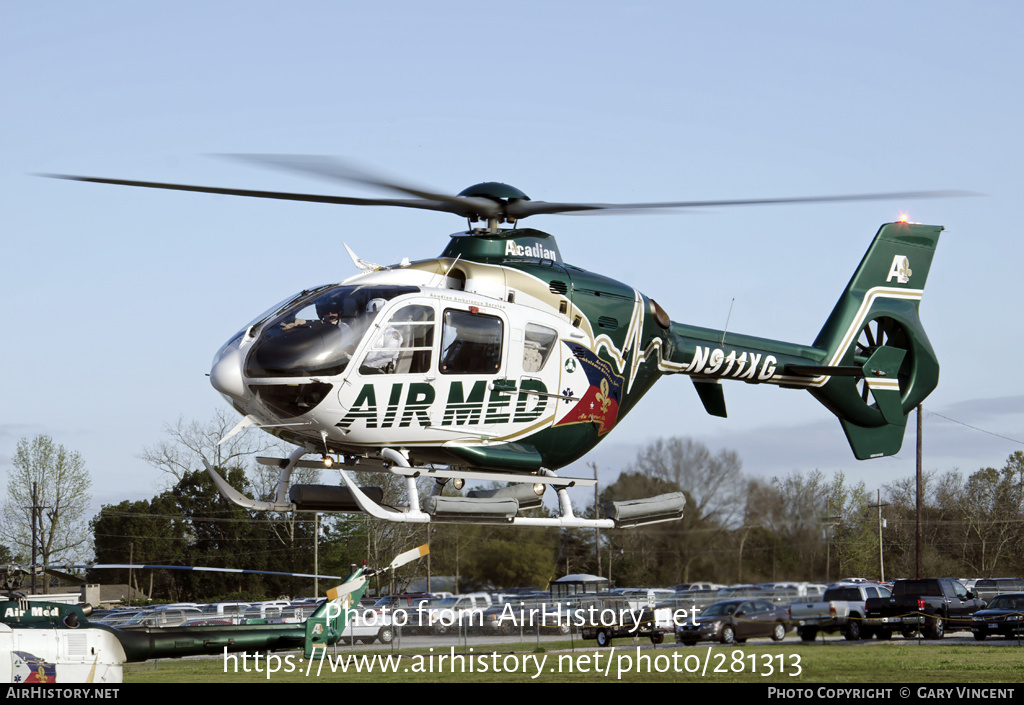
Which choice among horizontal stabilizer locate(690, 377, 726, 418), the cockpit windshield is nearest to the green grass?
horizontal stabilizer locate(690, 377, 726, 418)

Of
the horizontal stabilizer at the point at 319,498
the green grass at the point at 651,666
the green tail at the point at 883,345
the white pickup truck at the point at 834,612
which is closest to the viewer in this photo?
the white pickup truck at the point at 834,612

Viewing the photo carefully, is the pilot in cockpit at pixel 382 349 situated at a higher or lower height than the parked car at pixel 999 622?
higher

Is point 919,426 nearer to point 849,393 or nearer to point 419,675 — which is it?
point 849,393

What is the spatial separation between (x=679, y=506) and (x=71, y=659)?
8502 millimetres

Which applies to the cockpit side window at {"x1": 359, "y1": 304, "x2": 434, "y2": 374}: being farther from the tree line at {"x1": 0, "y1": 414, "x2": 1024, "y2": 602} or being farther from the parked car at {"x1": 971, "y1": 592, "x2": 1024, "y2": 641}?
the parked car at {"x1": 971, "y1": 592, "x2": 1024, "y2": 641}

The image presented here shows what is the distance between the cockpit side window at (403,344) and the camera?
42.9ft

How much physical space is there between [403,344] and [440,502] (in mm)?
2025

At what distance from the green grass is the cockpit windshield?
21.6 feet

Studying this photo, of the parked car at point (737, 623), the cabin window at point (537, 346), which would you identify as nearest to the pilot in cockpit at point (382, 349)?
the cabin window at point (537, 346)

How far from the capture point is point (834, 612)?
11.3 meters

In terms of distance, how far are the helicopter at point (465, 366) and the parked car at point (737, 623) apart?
181 cm

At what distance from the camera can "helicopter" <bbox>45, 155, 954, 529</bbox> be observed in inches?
512

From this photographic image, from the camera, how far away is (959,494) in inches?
674

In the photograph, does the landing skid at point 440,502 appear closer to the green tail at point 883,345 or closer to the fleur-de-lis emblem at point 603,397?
the fleur-de-lis emblem at point 603,397
